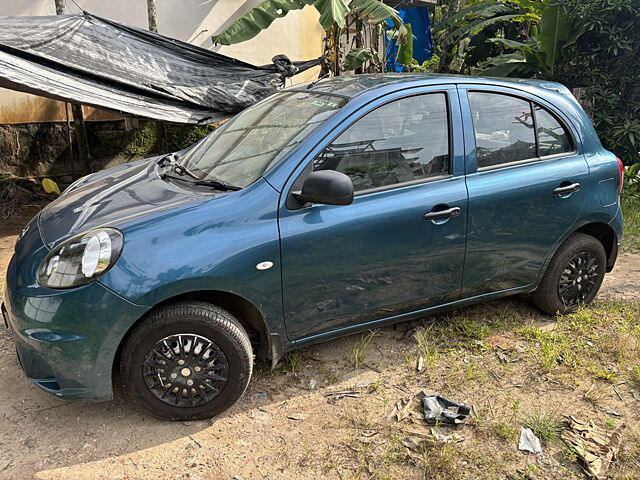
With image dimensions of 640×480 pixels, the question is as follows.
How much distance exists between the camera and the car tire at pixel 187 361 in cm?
269

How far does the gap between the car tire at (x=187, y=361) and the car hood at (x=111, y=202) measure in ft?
1.75

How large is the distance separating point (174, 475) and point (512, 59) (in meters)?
8.42

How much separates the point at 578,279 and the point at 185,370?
2.86 meters

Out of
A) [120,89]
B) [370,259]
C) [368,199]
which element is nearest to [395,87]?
[368,199]

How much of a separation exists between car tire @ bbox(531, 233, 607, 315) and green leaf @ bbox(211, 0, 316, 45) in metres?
5.32

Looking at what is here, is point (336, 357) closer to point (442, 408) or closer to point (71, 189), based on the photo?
point (442, 408)

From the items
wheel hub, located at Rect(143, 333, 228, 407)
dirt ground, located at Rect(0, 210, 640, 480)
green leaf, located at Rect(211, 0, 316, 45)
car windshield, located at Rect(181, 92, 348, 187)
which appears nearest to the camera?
dirt ground, located at Rect(0, 210, 640, 480)

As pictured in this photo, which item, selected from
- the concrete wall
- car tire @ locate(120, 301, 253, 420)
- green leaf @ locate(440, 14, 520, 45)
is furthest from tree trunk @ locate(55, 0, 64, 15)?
green leaf @ locate(440, 14, 520, 45)

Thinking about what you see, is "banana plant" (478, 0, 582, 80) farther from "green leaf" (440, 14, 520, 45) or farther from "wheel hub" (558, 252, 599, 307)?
"wheel hub" (558, 252, 599, 307)

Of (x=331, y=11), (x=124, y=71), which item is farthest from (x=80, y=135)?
(x=331, y=11)

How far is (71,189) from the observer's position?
3643mm

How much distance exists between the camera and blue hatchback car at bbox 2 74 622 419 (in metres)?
2.62

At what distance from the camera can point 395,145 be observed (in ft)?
10.5

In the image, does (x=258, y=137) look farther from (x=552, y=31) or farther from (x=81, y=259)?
(x=552, y=31)
